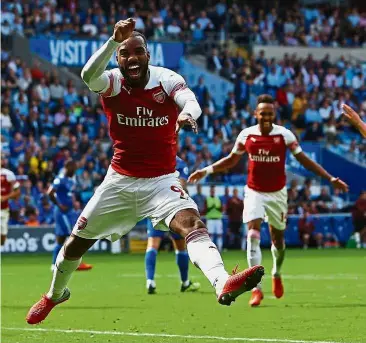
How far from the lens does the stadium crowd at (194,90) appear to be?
3122 cm

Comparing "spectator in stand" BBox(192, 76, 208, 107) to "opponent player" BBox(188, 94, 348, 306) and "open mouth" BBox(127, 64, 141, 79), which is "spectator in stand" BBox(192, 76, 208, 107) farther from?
"open mouth" BBox(127, 64, 141, 79)

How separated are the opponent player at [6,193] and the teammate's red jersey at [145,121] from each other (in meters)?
10.6

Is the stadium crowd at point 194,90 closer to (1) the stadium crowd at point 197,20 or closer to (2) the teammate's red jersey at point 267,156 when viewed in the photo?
(1) the stadium crowd at point 197,20

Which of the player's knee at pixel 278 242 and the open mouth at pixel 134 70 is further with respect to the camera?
the player's knee at pixel 278 242

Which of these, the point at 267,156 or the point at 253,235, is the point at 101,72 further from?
the point at 267,156

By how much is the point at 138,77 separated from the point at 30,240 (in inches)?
786

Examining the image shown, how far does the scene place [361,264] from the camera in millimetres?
23906

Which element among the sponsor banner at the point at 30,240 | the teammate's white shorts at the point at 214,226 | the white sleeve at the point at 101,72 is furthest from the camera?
the teammate's white shorts at the point at 214,226

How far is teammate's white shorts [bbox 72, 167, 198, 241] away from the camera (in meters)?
9.74

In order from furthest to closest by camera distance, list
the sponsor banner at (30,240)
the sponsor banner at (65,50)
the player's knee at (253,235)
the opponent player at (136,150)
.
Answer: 1. the sponsor banner at (65,50)
2. the sponsor banner at (30,240)
3. the player's knee at (253,235)
4. the opponent player at (136,150)

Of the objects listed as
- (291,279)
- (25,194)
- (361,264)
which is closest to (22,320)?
(291,279)

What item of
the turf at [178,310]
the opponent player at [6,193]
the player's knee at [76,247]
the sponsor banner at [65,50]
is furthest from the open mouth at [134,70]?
the sponsor banner at [65,50]

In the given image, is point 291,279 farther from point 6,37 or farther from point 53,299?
point 6,37

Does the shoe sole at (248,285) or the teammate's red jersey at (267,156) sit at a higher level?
the shoe sole at (248,285)
